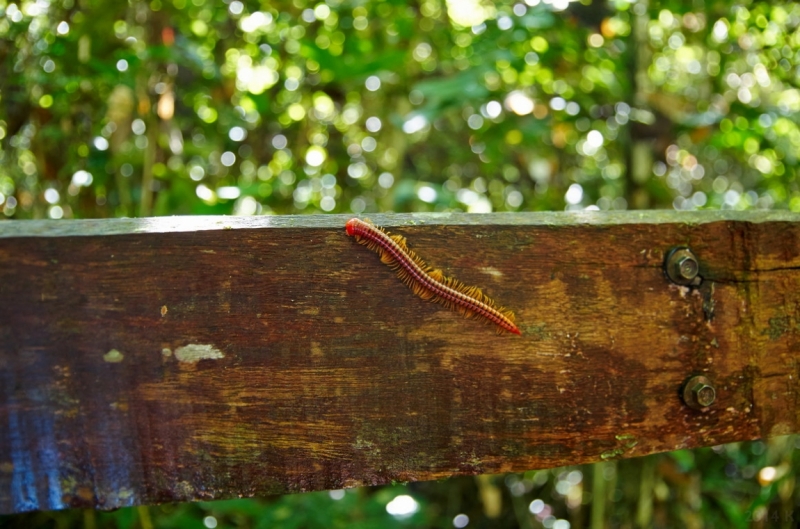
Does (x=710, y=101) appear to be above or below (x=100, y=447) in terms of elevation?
above

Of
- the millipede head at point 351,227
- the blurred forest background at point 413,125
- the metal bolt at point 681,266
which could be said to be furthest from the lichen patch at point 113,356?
the blurred forest background at point 413,125

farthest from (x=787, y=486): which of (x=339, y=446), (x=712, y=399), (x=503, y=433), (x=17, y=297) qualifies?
(x=17, y=297)

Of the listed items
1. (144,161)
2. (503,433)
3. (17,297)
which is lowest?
(503,433)

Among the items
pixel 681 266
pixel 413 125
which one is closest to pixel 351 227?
pixel 681 266

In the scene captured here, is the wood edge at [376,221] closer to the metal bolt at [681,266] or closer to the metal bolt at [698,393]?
the metal bolt at [681,266]

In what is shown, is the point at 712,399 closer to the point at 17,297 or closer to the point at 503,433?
the point at 503,433

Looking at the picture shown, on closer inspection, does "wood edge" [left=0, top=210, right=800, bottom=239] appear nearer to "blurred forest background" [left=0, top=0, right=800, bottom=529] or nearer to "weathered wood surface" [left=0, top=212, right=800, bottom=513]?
"weathered wood surface" [left=0, top=212, right=800, bottom=513]
